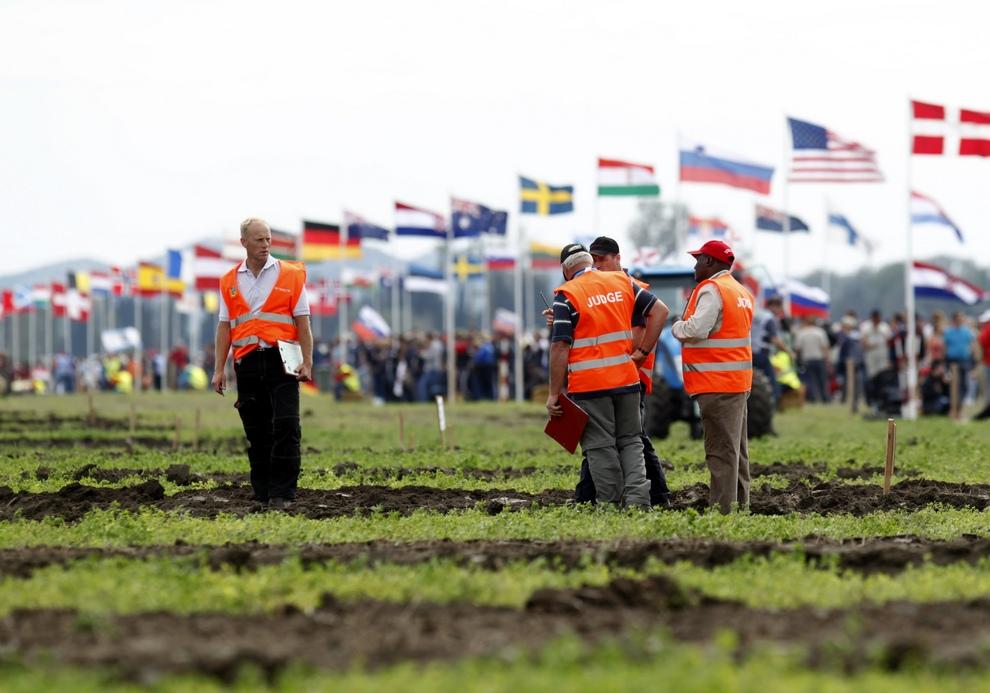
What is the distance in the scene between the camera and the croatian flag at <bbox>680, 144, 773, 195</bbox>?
1575 inches

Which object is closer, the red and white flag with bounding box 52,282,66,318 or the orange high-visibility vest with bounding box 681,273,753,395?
the orange high-visibility vest with bounding box 681,273,753,395

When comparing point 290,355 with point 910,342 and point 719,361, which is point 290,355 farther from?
point 910,342

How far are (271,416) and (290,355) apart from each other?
567 millimetres

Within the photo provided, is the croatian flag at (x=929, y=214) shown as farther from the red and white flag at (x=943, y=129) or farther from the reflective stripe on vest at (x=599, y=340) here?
the reflective stripe on vest at (x=599, y=340)

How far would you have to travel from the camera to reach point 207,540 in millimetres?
10594

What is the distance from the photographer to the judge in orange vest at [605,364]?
12.4m

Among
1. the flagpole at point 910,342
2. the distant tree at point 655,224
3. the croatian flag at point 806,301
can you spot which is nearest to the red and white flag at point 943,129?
the flagpole at point 910,342

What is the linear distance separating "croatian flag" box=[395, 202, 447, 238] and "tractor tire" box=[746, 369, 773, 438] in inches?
1023

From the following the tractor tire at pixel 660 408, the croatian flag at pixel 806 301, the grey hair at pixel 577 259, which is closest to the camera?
the grey hair at pixel 577 259

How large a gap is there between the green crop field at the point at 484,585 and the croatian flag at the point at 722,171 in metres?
24.3

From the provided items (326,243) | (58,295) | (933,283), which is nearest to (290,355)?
(933,283)

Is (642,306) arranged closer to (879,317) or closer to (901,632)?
(901,632)

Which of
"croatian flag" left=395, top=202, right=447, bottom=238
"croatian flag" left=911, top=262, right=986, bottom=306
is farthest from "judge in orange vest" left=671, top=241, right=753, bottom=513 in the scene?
"croatian flag" left=395, top=202, right=447, bottom=238

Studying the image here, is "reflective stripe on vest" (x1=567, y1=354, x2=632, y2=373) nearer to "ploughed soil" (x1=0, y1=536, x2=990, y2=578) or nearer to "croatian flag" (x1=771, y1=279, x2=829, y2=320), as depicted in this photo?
"ploughed soil" (x1=0, y1=536, x2=990, y2=578)
